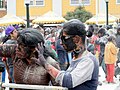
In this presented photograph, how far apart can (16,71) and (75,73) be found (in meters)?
0.87

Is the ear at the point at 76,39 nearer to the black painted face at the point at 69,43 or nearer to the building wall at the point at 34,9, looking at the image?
the black painted face at the point at 69,43

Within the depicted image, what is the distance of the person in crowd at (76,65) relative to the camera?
3.13 meters

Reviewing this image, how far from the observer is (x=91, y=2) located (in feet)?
163

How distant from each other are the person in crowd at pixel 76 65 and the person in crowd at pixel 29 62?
0.28 meters

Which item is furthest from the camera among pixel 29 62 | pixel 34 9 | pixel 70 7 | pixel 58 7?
pixel 34 9

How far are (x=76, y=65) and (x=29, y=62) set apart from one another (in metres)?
0.70

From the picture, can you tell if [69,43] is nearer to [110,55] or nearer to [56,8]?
[110,55]

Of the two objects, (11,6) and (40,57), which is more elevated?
(11,6)

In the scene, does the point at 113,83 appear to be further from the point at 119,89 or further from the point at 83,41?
the point at 83,41

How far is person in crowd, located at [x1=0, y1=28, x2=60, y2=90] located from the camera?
11.9 feet

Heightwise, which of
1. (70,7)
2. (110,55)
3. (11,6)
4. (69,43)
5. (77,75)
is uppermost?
(11,6)

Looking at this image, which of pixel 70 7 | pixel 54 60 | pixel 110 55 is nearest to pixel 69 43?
pixel 54 60

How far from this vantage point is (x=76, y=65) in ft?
10.5

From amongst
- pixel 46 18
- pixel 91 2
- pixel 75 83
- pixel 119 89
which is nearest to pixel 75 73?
pixel 75 83
